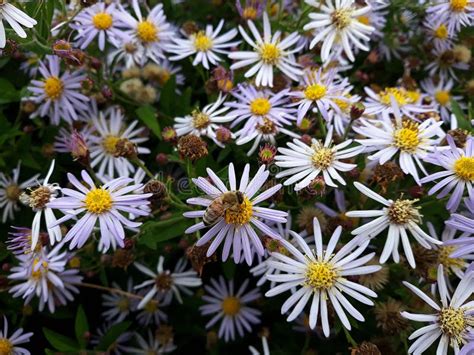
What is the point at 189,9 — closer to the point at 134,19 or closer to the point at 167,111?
the point at 134,19

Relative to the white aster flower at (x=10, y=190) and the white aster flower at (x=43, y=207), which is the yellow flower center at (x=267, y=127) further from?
the white aster flower at (x=10, y=190)

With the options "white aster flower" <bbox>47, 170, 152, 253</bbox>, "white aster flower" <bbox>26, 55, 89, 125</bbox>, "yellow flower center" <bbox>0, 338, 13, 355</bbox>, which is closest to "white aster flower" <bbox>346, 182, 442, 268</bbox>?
"white aster flower" <bbox>47, 170, 152, 253</bbox>

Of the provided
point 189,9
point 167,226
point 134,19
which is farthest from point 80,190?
point 189,9

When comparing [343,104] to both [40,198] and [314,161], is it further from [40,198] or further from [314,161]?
[40,198]

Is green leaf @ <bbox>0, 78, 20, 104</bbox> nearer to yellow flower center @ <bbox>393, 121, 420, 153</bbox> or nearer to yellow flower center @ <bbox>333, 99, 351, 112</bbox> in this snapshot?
yellow flower center @ <bbox>333, 99, 351, 112</bbox>

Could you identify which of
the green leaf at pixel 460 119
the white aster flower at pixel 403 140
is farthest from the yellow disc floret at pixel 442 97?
the white aster flower at pixel 403 140
